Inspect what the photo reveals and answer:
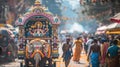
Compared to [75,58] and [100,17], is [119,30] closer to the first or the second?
[75,58]

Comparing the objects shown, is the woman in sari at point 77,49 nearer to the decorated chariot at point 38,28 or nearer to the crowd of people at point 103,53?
the decorated chariot at point 38,28

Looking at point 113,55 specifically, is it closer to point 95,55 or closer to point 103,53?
point 95,55

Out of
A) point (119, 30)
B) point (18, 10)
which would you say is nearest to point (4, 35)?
point (119, 30)

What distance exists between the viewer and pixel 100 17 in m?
48.6

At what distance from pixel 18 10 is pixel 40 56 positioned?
41566mm

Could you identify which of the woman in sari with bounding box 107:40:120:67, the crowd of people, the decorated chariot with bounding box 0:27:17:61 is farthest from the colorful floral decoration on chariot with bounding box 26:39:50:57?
the decorated chariot with bounding box 0:27:17:61

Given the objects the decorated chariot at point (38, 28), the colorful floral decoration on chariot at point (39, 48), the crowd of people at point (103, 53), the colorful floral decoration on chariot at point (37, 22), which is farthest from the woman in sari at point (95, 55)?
the colorful floral decoration on chariot at point (37, 22)

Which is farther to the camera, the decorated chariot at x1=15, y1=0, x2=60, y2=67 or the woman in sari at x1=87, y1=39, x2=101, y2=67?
the decorated chariot at x1=15, y1=0, x2=60, y2=67

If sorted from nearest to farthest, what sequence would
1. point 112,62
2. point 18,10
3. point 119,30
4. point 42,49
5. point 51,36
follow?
1. point 112,62
2. point 119,30
3. point 42,49
4. point 51,36
5. point 18,10

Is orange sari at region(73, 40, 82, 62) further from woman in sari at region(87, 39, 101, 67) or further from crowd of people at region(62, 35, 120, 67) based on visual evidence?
woman in sari at region(87, 39, 101, 67)

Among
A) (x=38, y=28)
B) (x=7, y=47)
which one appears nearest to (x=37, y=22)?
(x=38, y=28)

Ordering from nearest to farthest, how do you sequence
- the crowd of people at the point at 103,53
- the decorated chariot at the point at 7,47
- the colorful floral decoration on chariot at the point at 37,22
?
1. the crowd of people at the point at 103,53
2. the colorful floral decoration on chariot at the point at 37,22
3. the decorated chariot at the point at 7,47

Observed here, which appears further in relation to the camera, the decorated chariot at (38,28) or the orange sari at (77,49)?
the orange sari at (77,49)

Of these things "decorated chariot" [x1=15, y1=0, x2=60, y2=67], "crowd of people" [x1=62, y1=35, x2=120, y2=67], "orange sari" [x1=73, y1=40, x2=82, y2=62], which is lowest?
"orange sari" [x1=73, y1=40, x2=82, y2=62]
